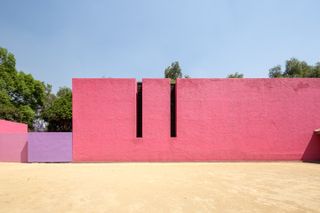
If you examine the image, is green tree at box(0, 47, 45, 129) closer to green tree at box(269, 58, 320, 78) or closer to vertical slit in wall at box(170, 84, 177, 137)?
vertical slit in wall at box(170, 84, 177, 137)

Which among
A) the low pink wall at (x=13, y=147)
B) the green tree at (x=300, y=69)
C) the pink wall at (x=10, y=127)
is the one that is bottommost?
the low pink wall at (x=13, y=147)

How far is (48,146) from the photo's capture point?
18.2m

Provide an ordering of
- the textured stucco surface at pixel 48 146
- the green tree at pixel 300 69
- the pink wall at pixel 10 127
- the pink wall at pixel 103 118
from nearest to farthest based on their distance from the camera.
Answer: the pink wall at pixel 103 118
the textured stucco surface at pixel 48 146
the pink wall at pixel 10 127
the green tree at pixel 300 69

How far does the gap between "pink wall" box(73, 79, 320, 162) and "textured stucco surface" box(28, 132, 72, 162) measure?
806 millimetres

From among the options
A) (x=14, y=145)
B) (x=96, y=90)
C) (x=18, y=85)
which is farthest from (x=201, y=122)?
(x=18, y=85)

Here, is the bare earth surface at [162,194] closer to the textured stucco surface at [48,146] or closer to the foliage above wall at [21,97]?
the textured stucco surface at [48,146]

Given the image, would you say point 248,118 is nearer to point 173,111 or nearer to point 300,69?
point 173,111

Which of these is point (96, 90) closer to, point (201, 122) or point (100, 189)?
point (201, 122)

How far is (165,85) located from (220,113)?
13.2 feet

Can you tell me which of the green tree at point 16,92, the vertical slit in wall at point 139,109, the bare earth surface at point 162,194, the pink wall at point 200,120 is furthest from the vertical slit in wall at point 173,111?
the green tree at point 16,92

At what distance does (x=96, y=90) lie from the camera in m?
18.1

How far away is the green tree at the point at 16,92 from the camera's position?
33531 millimetres

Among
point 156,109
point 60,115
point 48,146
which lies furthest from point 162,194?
point 60,115

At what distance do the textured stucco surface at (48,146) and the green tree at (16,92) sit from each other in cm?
1657
